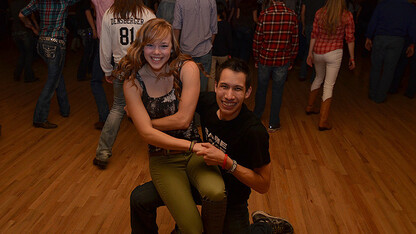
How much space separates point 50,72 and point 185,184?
260cm

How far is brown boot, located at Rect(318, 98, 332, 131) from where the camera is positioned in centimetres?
387

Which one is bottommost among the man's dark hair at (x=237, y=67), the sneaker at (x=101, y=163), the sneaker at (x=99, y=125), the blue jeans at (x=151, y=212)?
the sneaker at (x=99, y=125)

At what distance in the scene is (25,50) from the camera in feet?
17.4

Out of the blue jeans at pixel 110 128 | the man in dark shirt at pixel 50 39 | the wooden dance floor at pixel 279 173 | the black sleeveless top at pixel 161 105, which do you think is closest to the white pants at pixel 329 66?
the wooden dance floor at pixel 279 173

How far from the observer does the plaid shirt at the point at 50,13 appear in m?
3.46

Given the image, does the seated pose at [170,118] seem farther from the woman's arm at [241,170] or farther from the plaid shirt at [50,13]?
the plaid shirt at [50,13]

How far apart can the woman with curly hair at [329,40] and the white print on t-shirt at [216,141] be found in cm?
235

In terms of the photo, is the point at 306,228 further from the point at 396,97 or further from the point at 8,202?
the point at 396,97

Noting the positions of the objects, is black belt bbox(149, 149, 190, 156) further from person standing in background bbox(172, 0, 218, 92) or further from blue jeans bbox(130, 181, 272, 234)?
person standing in background bbox(172, 0, 218, 92)

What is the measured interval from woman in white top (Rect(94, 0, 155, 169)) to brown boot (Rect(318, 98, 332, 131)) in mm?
2142

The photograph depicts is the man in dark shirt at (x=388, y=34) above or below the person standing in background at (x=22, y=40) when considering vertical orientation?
above

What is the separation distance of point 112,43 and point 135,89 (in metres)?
1.16

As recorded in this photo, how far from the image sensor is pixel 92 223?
7.74ft

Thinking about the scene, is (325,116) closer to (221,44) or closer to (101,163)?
(221,44)
